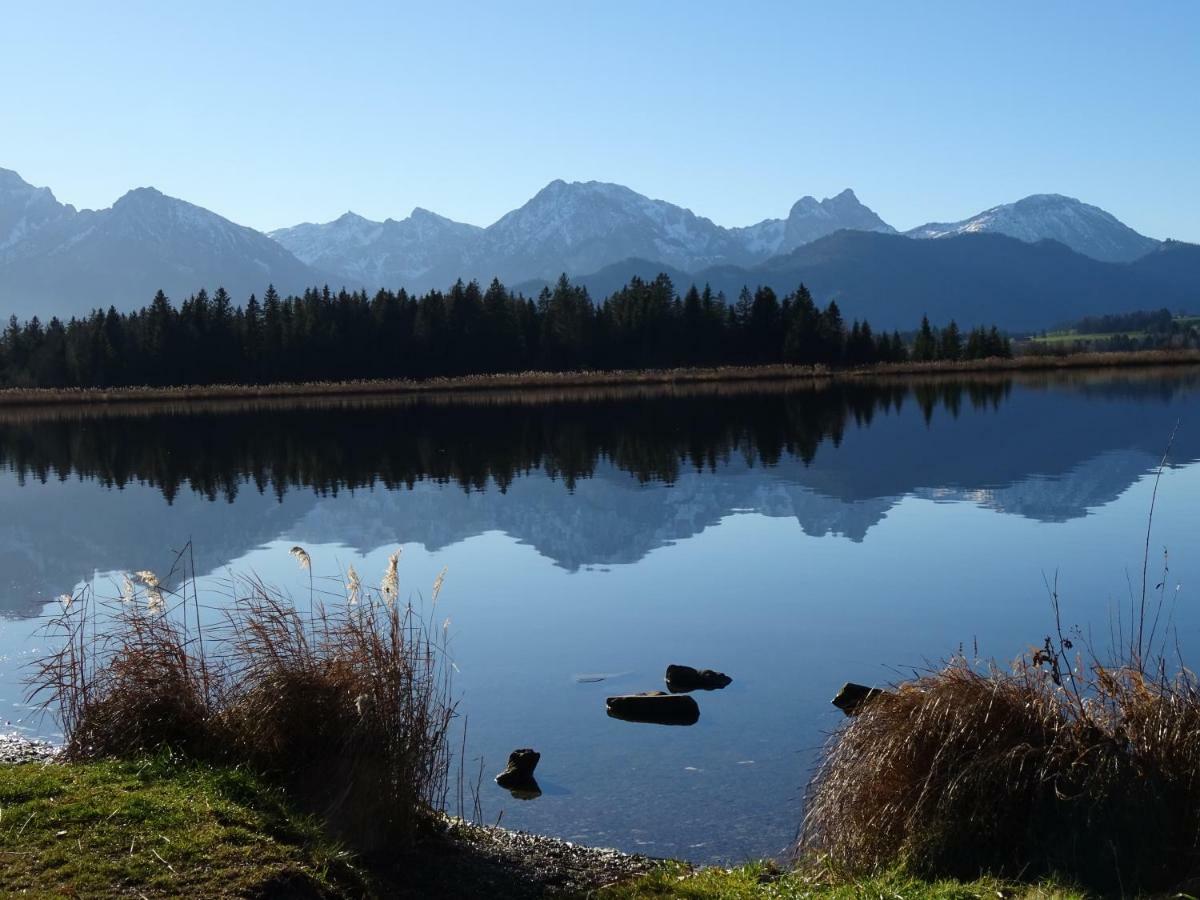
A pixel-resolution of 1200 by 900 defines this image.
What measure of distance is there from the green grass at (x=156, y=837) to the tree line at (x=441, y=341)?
110662 mm

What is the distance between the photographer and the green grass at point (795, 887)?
7574 mm

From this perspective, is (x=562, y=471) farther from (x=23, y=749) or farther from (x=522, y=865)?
(x=522, y=865)

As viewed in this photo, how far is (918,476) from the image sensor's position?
38531 mm

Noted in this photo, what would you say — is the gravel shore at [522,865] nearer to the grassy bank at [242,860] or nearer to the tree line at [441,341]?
the grassy bank at [242,860]

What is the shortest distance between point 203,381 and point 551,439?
248 feet

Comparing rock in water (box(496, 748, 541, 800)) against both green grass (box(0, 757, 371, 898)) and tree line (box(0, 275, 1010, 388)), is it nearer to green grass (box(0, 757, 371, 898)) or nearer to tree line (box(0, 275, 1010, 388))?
green grass (box(0, 757, 371, 898))

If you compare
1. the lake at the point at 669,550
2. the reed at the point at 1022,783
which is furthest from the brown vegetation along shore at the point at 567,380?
the reed at the point at 1022,783

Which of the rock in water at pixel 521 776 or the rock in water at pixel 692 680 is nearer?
the rock in water at pixel 521 776

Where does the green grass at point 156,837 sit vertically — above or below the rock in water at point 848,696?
above

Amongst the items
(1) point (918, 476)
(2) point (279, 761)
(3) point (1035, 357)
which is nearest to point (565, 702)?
(2) point (279, 761)

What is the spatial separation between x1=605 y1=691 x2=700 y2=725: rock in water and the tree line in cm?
10446

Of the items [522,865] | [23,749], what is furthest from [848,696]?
[23,749]

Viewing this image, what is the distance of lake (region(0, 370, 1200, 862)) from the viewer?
13695 millimetres

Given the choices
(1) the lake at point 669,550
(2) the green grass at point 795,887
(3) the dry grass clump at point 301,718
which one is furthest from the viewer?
(1) the lake at point 669,550
